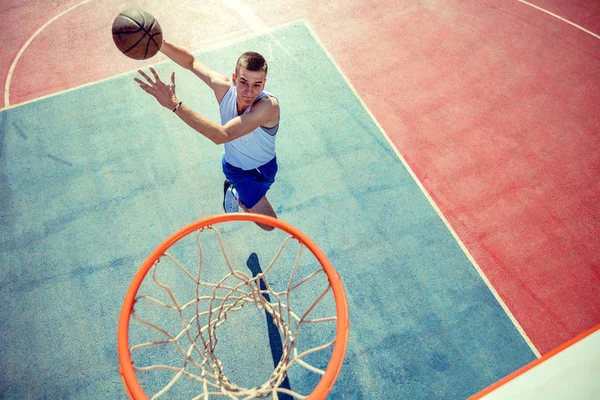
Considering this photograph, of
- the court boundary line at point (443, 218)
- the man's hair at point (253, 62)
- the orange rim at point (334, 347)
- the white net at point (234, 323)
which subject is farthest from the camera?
the court boundary line at point (443, 218)

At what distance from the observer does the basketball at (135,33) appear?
13.0 feet

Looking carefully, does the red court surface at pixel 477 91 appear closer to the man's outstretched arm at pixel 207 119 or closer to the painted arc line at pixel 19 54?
the painted arc line at pixel 19 54

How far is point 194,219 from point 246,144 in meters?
1.39

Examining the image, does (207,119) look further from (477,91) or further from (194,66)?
(477,91)

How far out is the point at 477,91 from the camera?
21.0 ft

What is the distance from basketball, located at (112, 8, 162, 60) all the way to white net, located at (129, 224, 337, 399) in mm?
1937

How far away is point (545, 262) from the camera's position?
4.97m

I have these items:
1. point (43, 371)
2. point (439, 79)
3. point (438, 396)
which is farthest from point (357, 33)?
point (43, 371)

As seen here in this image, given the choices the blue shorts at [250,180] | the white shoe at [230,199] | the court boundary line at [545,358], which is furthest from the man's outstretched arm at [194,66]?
the court boundary line at [545,358]

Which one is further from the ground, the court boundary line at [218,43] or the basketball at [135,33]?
the basketball at [135,33]

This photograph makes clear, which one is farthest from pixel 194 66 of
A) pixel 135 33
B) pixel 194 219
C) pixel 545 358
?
pixel 545 358

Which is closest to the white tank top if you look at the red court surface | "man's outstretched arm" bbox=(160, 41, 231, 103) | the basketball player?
the basketball player

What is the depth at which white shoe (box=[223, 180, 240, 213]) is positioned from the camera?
4.97 m

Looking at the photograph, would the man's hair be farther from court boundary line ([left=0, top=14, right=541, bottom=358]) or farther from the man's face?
court boundary line ([left=0, top=14, right=541, bottom=358])
